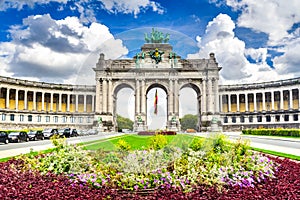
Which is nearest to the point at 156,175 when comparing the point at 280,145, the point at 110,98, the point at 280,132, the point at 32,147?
the point at 32,147

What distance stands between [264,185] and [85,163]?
20.3ft

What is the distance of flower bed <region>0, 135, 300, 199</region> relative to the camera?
29.2 ft

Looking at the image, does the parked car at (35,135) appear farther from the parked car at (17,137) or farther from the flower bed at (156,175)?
the flower bed at (156,175)

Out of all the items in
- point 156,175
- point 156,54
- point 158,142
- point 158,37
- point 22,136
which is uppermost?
point 158,37

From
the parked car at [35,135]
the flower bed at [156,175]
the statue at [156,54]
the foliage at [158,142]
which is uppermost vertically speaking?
the statue at [156,54]

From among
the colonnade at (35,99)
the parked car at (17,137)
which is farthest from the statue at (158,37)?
the colonnade at (35,99)

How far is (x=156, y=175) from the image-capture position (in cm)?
976

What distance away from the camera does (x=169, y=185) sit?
9.42 metres

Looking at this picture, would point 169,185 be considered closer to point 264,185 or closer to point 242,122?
point 264,185

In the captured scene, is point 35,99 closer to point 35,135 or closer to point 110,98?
point 110,98

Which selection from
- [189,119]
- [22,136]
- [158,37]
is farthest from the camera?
[22,136]

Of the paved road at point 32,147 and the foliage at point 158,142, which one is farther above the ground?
the foliage at point 158,142

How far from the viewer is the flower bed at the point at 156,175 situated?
8906 millimetres

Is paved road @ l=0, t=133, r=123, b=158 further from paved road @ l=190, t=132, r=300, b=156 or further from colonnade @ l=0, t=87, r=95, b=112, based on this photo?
colonnade @ l=0, t=87, r=95, b=112
